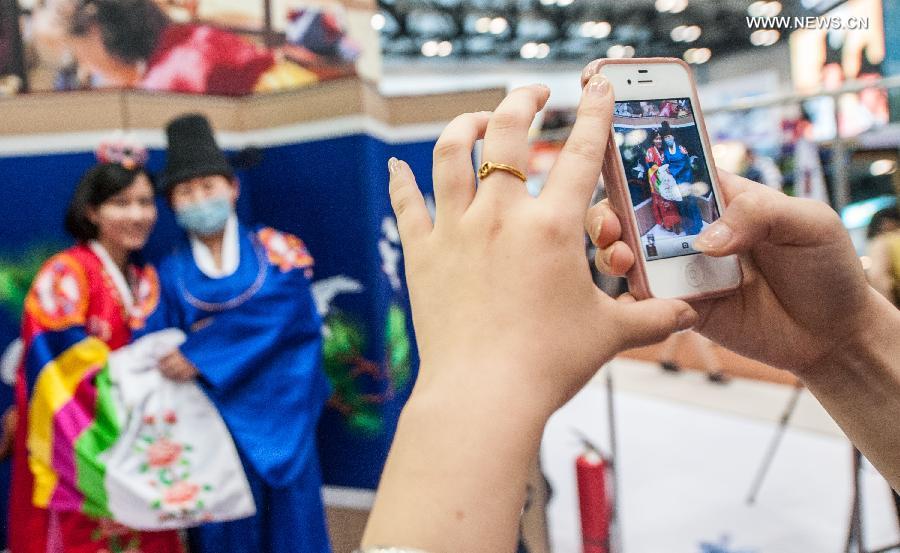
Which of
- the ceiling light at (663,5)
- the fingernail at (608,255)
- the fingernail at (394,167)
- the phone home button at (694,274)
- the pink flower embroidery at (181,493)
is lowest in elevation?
the pink flower embroidery at (181,493)

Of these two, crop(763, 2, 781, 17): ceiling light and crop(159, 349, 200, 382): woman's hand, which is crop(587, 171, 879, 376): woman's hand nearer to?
crop(763, 2, 781, 17): ceiling light

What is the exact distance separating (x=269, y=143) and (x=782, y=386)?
2.12 m

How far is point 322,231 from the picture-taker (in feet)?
4.36

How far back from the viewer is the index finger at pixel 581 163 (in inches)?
13.1

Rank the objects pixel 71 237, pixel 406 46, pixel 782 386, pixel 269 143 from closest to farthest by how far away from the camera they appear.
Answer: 1. pixel 71 237
2. pixel 269 143
3. pixel 782 386
4. pixel 406 46

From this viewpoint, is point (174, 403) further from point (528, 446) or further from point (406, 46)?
point (406, 46)

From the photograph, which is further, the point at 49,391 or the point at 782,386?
the point at 782,386

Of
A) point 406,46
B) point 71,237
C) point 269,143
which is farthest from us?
point 406,46

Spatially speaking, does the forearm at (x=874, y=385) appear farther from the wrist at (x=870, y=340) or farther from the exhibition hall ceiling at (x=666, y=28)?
the exhibition hall ceiling at (x=666, y=28)

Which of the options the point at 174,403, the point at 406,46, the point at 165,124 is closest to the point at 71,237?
the point at 165,124

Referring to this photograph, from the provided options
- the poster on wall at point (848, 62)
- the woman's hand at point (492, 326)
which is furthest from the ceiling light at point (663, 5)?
the woman's hand at point (492, 326)

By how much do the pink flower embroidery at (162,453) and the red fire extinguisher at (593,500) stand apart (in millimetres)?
814

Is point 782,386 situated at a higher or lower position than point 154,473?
lower

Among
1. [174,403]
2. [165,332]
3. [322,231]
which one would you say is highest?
[322,231]
